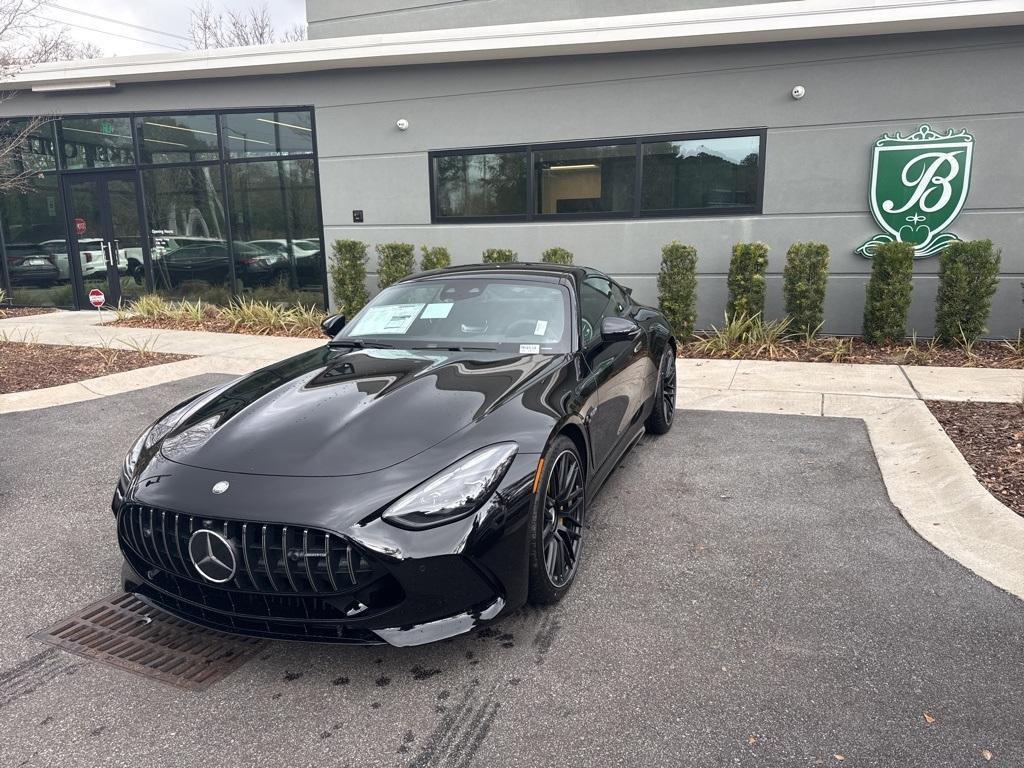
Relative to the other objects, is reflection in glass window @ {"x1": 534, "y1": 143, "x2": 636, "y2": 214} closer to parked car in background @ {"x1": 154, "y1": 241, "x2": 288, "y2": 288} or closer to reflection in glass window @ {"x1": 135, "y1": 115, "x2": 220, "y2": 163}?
parked car in background @ {"x1": 154, "y1": 241, "x2": 288, "y2": 288}

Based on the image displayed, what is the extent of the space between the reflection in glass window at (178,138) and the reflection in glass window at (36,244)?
95.7 inches

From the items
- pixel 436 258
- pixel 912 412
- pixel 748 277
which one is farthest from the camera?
pixel 436 258

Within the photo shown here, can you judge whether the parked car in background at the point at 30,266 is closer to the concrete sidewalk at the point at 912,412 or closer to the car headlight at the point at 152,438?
the concrete sidewalk at the point at 912,412

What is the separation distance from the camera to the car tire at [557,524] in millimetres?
2957

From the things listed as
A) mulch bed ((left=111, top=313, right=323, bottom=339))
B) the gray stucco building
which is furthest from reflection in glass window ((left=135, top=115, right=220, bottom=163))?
mulch bed ((left=111, top=313, right=323, bottom=339))

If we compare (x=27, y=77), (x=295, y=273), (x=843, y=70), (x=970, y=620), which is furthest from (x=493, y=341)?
(x=27, y=77)

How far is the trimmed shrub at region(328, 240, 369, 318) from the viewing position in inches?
433

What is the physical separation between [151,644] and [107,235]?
12.2 meters

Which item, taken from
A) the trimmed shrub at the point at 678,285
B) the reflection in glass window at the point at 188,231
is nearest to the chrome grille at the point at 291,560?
the trimmed shrub at the point at 678,285

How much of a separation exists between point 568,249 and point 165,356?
18.1ft

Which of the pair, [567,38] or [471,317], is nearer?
[471,317]

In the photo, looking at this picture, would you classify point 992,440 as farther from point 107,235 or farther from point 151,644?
point 107,235

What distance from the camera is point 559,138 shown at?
9992mm

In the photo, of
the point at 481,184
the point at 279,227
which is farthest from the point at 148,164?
the point at 481,184
